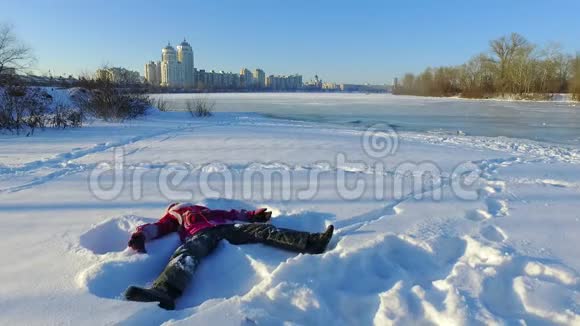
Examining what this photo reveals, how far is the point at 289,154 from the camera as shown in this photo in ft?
22.5

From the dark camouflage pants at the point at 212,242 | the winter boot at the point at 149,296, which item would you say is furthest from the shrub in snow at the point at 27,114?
the winter boot at the point at 149,296

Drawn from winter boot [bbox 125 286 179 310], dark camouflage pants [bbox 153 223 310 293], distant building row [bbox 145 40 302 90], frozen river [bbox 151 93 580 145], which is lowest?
winter boot [bbox 125 286 179 310]

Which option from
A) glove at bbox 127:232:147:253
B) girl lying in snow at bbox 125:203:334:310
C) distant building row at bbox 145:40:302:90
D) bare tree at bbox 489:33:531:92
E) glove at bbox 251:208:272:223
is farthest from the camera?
distant building row at bbox 145:40:302:90

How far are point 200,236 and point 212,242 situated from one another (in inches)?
3.8

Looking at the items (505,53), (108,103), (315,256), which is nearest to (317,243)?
(315,256)

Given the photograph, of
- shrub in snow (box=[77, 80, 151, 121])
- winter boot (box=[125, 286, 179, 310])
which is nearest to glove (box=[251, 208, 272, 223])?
winter boot (box=[125, 286, 179, 310])

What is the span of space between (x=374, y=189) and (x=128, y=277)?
290 cm

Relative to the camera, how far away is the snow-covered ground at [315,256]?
6.26 feet

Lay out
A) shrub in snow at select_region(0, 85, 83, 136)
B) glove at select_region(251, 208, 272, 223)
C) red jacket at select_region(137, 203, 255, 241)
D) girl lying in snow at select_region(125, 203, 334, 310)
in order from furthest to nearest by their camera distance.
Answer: shrub in snow at select_region(0, 85, 83, 136), glove at select_region(251, 208, 272, 223), red jacket at select_region(137, 203, 255, 241), girl lying in snow at select_region(125, 203, 334, 310)

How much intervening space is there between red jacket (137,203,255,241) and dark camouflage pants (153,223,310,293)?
135 millimetres

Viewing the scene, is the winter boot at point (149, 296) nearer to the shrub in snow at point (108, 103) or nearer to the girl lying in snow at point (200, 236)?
the girl lying in snow at point (200, 236)

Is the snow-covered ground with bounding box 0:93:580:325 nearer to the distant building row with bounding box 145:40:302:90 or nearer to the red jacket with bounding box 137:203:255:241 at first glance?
the red jacket with bounding box 137:203:255:241

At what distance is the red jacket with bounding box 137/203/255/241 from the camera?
2.82 meters

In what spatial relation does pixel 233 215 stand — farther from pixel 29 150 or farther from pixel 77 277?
pixel 29 150
